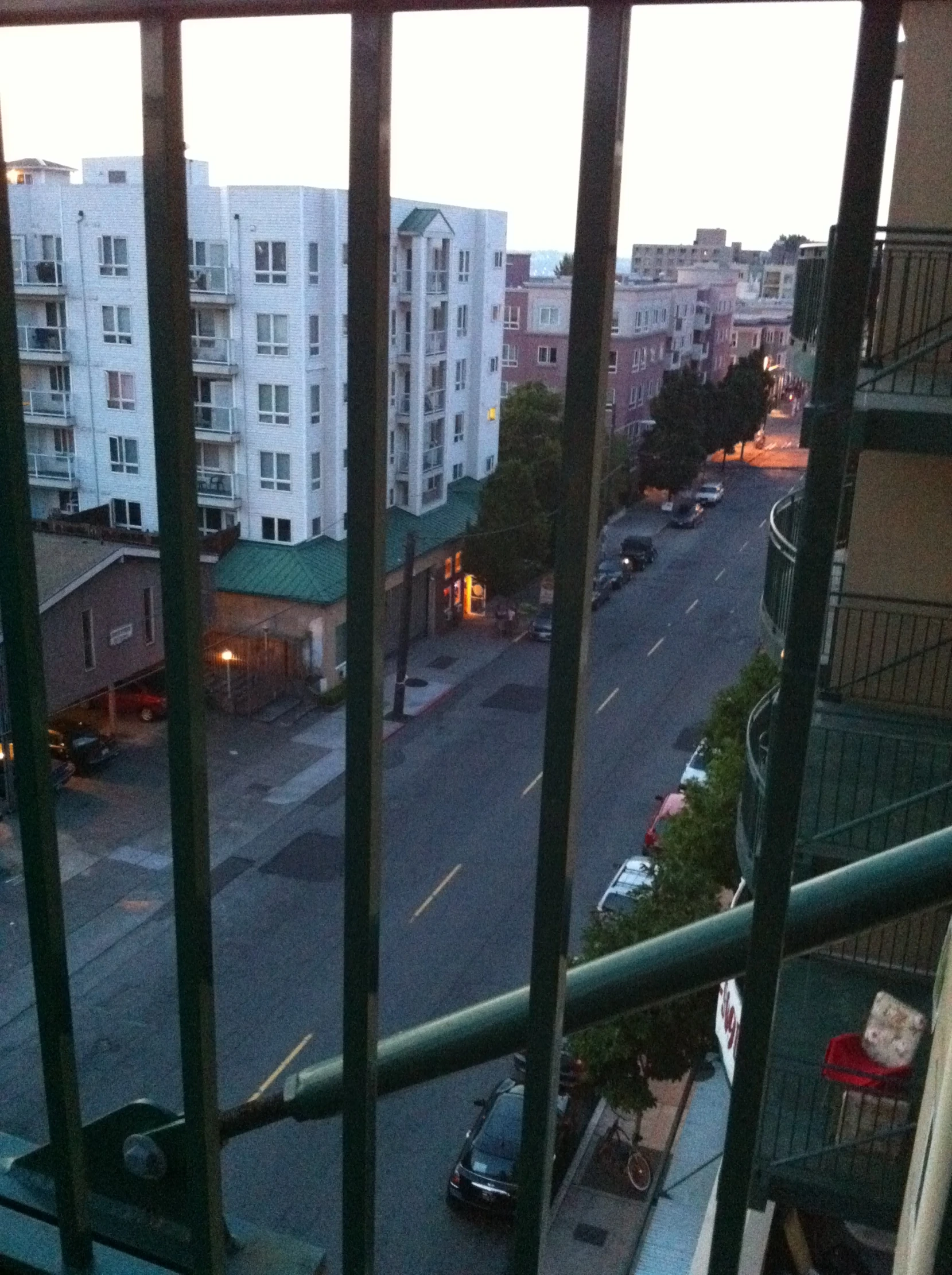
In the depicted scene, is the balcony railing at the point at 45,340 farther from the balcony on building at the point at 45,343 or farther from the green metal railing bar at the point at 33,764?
the green metal railing bar at the point at 33,764

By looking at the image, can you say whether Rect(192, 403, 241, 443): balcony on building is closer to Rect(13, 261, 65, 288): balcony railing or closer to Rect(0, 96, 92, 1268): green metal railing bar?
Rect(13, 261, 65, 288): balcony railing

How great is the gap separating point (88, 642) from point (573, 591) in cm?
1503

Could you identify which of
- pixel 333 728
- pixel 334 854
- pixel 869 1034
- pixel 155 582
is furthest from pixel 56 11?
pixel 333 728

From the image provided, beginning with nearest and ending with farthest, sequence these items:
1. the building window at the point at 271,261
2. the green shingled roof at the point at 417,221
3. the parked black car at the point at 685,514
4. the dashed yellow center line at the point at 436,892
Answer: the dashed yellow center line at the point at 436,892 < the building window at the point at 271,261 < the green shingled roof at the point at 417,221 < the parked black car at the point at 685,514

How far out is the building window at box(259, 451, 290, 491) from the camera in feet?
59.7

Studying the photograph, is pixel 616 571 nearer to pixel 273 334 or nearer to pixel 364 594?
pixel 273 334

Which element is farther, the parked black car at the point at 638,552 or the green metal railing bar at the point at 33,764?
the parked black car at the point at 638,552

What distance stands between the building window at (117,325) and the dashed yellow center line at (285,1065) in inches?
478

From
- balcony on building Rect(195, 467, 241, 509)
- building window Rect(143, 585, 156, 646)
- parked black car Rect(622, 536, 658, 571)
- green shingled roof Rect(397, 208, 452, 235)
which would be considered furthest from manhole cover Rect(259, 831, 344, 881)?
parked black car Rect(622, 536, 658, 571)

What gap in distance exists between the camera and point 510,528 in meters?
20.3

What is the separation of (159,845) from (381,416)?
13253 mm

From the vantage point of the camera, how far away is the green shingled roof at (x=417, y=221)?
1980 centimetres

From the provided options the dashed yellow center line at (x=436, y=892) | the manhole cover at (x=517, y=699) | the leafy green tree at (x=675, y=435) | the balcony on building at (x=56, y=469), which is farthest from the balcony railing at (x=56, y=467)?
the leafy green tree at (x=675, y=435)

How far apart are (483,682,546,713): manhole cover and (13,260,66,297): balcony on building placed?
930 centimetres
